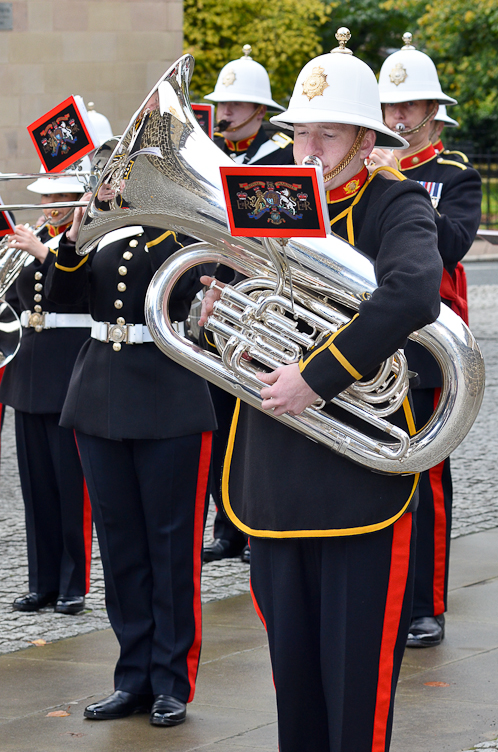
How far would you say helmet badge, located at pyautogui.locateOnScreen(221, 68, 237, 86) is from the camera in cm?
667

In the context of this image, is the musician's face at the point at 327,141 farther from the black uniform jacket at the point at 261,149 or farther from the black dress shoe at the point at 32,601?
the black uniform jacket at the point at 261,149

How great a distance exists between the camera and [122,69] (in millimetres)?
13461

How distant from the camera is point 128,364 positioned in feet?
13.6

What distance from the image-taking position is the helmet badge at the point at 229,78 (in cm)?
667

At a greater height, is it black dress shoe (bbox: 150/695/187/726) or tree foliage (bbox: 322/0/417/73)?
tree foliage (bbox: 322/0/417/73)

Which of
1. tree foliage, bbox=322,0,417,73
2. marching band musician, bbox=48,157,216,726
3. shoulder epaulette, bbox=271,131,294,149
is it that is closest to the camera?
marching band musician, bbox=48,157,216,726

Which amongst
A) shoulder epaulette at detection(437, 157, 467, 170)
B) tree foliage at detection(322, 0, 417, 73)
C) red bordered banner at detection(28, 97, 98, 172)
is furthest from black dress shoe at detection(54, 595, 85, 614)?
tree foliage at detection(322, 0, 417, 73)

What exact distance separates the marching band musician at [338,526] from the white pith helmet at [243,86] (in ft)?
11.8

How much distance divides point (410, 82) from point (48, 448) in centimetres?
221

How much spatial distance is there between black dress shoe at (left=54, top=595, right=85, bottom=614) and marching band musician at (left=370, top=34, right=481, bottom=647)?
1.43 m

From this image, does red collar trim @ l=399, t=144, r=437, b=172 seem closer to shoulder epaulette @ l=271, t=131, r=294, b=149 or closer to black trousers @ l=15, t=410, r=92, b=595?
shoulder epaulette @ l=271, t=131, r=294, b=149

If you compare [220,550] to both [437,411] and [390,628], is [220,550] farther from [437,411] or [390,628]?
[437,411]

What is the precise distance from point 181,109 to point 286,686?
4.83 feet

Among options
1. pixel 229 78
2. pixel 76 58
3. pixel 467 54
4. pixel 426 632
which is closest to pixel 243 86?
pixel 229 78
